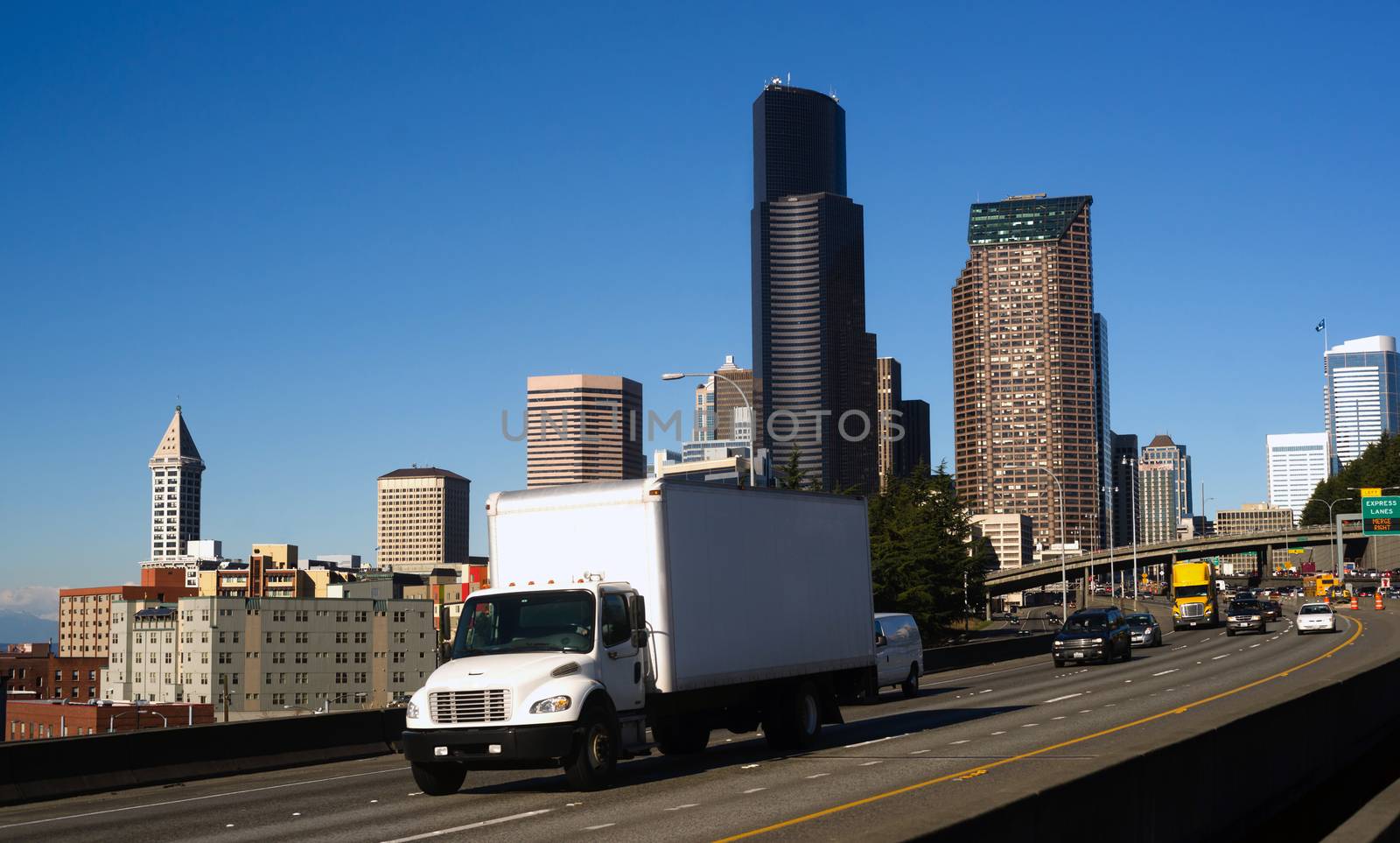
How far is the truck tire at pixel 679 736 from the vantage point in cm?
1991

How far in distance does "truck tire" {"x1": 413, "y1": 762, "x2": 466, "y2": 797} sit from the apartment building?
172472mm

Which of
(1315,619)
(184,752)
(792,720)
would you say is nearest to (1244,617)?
(1315,619)

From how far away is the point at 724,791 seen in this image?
56.2 ft

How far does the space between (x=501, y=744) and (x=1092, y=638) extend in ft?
113

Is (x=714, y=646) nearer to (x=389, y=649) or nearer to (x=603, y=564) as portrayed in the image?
(x=603, y=564)

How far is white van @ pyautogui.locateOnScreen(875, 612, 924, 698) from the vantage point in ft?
117

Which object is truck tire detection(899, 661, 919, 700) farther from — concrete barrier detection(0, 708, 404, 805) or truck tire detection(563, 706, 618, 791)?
truck tire detection(563, 706, 618, 791)

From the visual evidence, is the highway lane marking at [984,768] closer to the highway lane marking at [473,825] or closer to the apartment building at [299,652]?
the highway lane marking at [473,825]

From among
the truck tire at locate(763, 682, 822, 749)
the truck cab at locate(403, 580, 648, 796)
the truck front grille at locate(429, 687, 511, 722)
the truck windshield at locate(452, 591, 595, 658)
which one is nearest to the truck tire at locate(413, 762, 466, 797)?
the truck cab at locate(403, 580, 648, 796)

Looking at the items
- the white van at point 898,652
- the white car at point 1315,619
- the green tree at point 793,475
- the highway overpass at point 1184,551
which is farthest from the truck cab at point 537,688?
the highway overpass at point 1184,551

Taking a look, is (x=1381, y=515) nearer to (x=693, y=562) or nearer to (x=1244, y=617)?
(x=1244, y=617)

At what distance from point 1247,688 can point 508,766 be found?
68.6 ft

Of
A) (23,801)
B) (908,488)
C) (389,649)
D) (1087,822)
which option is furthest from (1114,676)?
(389,649)

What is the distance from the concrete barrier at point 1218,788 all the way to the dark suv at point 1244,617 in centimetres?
5387
